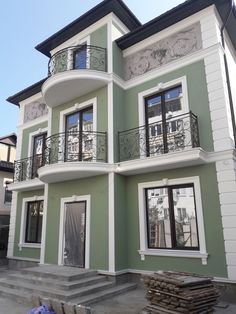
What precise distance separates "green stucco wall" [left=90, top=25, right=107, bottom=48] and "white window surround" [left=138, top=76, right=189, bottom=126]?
2.17 m

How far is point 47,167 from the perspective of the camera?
7938mm

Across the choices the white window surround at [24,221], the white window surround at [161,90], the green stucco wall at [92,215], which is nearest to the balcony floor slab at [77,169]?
the green stucco wall at [92,215]

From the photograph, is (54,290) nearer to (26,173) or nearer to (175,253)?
(175,253)

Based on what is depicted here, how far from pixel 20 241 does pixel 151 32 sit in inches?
353

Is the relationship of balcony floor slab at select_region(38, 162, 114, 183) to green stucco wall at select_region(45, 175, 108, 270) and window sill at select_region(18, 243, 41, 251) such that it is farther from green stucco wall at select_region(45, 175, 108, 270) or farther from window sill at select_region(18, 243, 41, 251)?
window sill at select_region(18, 243, 41, 251)

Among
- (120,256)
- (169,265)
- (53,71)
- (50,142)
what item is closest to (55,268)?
(120,256)

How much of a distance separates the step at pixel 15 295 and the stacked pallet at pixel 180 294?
2.93m

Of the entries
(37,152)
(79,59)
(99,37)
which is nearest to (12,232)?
(37,152)

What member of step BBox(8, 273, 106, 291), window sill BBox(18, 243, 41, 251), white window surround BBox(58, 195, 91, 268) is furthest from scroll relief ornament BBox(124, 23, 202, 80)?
window sill BBox(18, 243, 41, 251)

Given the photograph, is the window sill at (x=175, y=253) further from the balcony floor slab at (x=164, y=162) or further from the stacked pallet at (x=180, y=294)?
the balcony floor slab at (x=164, y=162)

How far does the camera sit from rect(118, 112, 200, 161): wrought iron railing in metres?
6.96

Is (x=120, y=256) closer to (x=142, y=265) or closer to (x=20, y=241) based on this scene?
(x=142, y=265)

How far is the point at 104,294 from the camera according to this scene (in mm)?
6234

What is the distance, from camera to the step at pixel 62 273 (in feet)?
21.7
